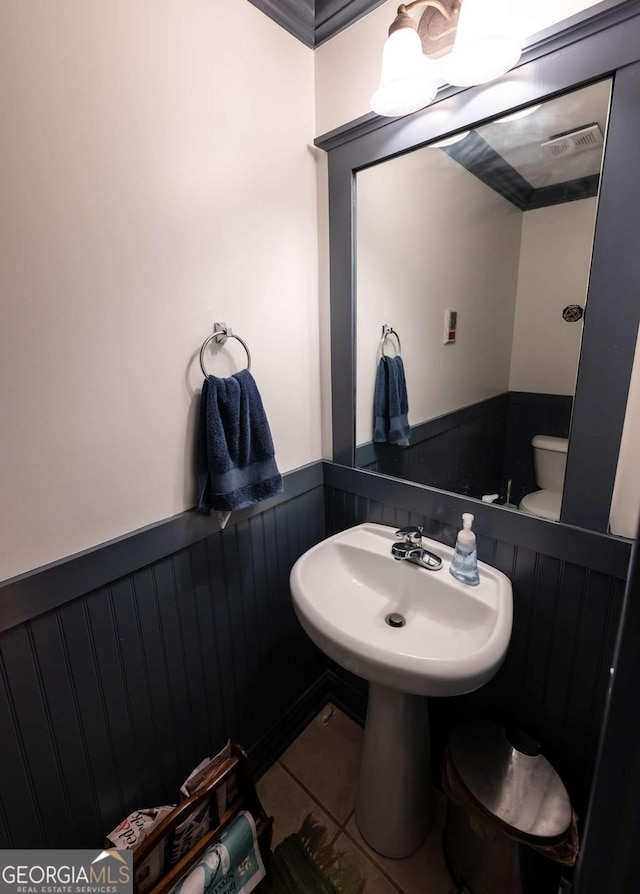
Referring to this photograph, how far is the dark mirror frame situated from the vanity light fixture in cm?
7

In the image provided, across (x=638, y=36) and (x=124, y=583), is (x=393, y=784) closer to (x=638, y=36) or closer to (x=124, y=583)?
(x=124, y=583)

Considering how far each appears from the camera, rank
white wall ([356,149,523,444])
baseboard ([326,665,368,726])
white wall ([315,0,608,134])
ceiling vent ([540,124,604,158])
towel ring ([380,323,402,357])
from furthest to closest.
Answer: baseboard ([326,665,368,726]) < towel ring ([380,323,402,357]) < white wall ([356,149,523,444]) < white wall ([315,0,608,134]) < ceiling vent ([540,124,604,158])

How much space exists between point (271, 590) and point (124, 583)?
53 cm

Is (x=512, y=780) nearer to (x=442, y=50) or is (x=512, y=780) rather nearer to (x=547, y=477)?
(x=547, y=477)

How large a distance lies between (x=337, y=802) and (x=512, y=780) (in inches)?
24.7

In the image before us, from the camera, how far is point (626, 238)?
2.58ft

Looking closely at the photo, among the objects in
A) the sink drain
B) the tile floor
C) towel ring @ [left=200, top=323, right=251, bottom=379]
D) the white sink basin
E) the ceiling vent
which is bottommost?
the tile floor

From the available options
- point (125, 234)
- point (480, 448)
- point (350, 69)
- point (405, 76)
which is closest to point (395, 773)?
point (480, 448)

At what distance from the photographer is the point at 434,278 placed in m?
1.32

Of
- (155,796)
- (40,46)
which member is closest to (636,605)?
(40,46)

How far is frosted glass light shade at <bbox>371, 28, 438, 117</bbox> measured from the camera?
873 mm

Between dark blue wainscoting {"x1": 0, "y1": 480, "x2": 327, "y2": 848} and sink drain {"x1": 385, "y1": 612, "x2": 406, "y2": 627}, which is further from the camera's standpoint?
sink drain {"x1": 385, "y1": 612, "x2": 406, "y2": 627}

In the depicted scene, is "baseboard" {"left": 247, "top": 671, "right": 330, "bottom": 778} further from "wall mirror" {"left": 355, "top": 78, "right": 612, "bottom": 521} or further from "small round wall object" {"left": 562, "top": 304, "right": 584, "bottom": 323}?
"small round wall object" {"left": 562, "top": 304, "right": 584, "bottom": 323}

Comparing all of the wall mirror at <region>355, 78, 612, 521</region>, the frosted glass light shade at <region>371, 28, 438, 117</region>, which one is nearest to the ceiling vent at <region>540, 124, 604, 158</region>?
the wall mirror at <region>355, 78, 612, 521</region>
